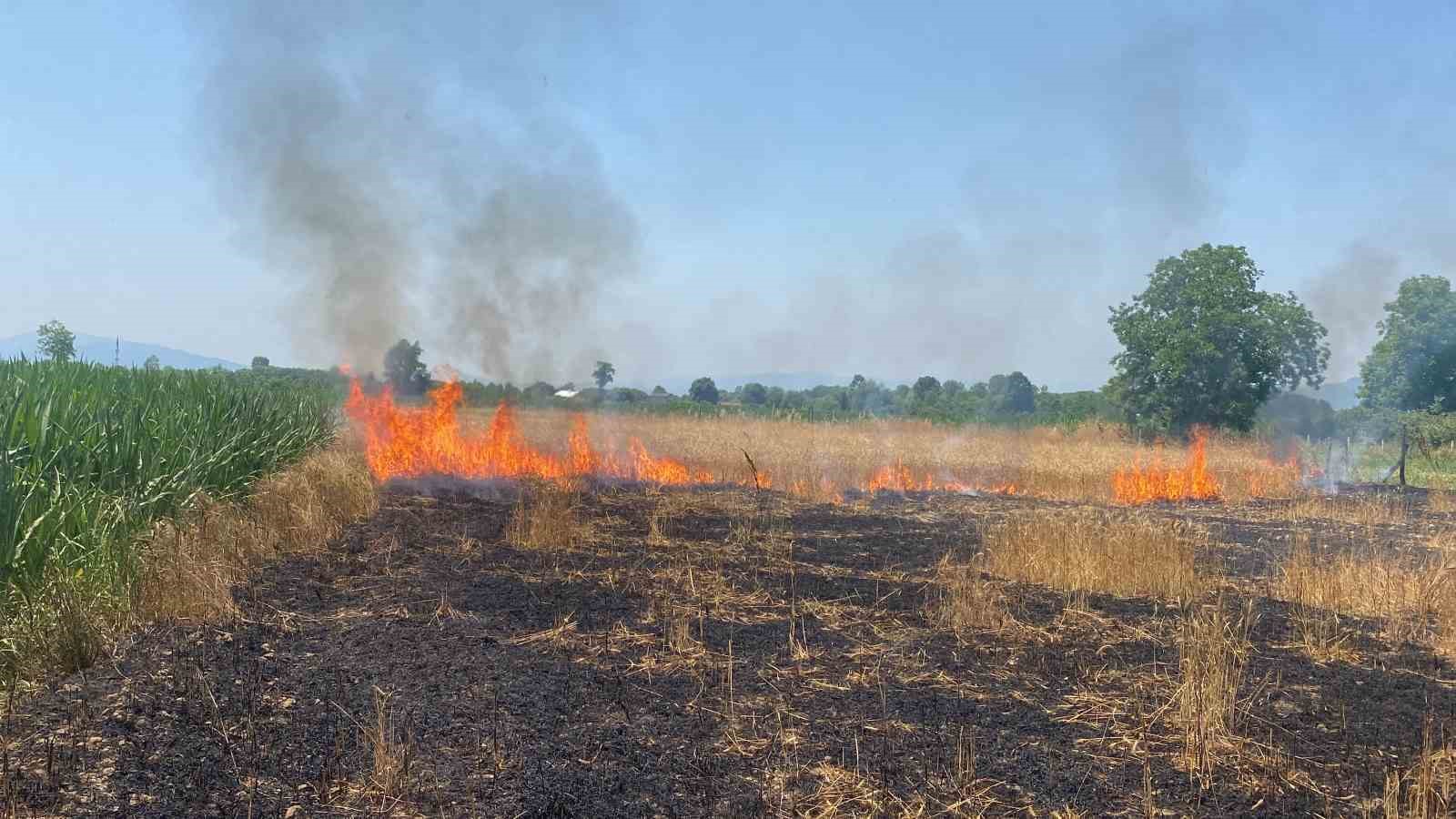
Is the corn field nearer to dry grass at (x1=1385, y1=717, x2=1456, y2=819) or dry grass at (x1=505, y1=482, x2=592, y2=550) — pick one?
dry grass at (x1=505, y1=482, x2=592, y2=550)

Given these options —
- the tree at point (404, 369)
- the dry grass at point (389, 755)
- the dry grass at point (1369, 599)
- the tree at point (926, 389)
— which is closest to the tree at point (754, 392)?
the tree at point (926, 389)

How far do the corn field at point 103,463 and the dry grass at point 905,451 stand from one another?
7.85 m

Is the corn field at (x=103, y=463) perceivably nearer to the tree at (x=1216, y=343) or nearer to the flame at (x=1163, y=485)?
the flame at (x=1163, y=485)

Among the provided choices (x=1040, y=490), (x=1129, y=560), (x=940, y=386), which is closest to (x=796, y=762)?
(x=1129, y=560)

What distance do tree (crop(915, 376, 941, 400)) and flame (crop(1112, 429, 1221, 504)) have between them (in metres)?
26.2

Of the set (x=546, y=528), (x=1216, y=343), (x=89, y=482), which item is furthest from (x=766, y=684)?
(x=1216, y=343)

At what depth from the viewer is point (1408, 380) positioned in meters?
29.3

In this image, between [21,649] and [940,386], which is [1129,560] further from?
[940,386]

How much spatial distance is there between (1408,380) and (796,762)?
1312 inches

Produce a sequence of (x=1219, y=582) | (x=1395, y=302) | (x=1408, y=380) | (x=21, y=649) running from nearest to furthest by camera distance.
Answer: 1. (x=21, y=649)
2. (x=1219, y=582)
3. (x=1408, y=380)
4. (x=1395, y=302)

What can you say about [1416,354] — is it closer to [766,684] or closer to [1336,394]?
[1336,394]

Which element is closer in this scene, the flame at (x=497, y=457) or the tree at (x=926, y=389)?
the flame at (x=497, y=457)

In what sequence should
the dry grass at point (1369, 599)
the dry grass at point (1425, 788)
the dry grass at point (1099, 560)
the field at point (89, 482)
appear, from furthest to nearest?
the dry grass at point (1099, 560), the dry grass at point (1369, 599), the field at point (89, 482), the dry grass at point (1425, 788)

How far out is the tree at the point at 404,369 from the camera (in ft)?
64.2
